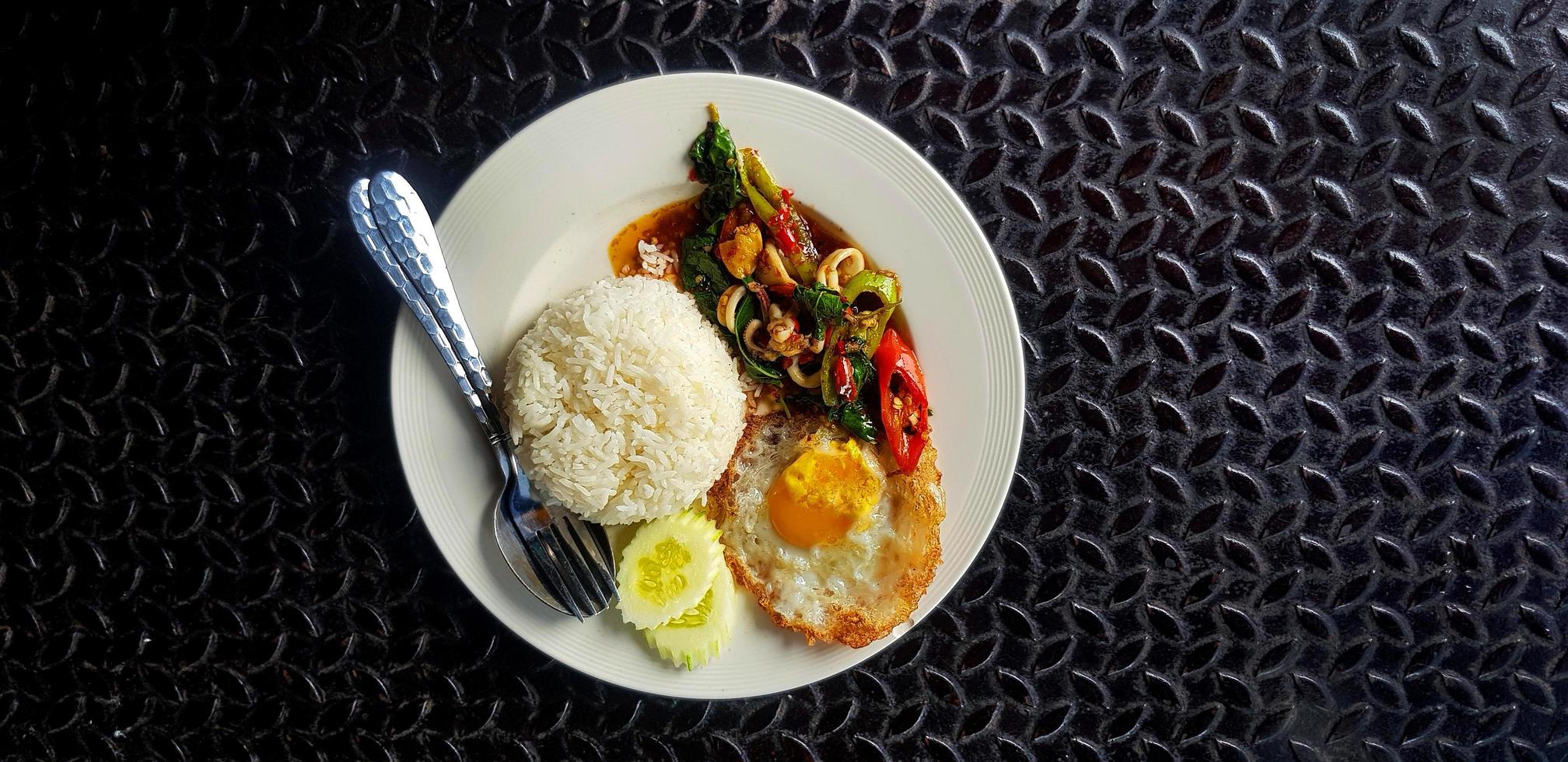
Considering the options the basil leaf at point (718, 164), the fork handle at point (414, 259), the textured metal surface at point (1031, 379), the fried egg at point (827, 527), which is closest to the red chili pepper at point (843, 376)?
the fried egg at point (827, 527)

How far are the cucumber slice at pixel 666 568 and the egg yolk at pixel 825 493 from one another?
303 mm

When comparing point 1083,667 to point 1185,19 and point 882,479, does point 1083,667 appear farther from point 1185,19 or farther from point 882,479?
point 1185,19

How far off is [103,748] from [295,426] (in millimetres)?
1542

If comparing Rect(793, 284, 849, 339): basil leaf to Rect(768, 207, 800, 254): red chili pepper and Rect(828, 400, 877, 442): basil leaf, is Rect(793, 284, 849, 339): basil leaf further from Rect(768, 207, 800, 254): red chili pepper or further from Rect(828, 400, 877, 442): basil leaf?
Rect(828, 400, 877, 442): basil leaf

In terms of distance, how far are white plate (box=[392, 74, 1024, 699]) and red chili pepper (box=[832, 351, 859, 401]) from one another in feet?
0.90

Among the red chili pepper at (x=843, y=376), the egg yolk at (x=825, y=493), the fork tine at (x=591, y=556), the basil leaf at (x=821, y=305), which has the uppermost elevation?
the basil leaf at (x=821, y=305)

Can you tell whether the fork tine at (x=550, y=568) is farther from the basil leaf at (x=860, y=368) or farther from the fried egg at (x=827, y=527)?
the basil leaf at (x=860, y=368)

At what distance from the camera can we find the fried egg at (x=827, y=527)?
10.6 ft

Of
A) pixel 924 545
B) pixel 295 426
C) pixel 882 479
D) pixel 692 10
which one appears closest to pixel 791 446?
pixel 882 479

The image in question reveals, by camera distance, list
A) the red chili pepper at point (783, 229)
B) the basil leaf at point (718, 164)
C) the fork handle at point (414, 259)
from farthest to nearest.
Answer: the red chili pepper at point (783, 229), the basil leaf at point (718, 164), the fork handle at point (414, 259)

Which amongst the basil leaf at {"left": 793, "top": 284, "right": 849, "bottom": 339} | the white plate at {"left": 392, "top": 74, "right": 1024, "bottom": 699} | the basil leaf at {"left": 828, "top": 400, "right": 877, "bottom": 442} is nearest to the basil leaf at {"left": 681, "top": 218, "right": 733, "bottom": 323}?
the white plate at {"left": 392, "top": 74, "right": 1024, "bottom": 699}

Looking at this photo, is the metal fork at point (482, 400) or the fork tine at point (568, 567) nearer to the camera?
the metal fork at point (482, 400)

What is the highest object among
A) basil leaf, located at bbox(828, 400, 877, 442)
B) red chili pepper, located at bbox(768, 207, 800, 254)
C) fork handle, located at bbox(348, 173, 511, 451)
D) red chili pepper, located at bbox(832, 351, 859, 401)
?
red chili pepper, located at bbox(768, 207, 800, 254)

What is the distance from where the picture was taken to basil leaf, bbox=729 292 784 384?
3.32m
